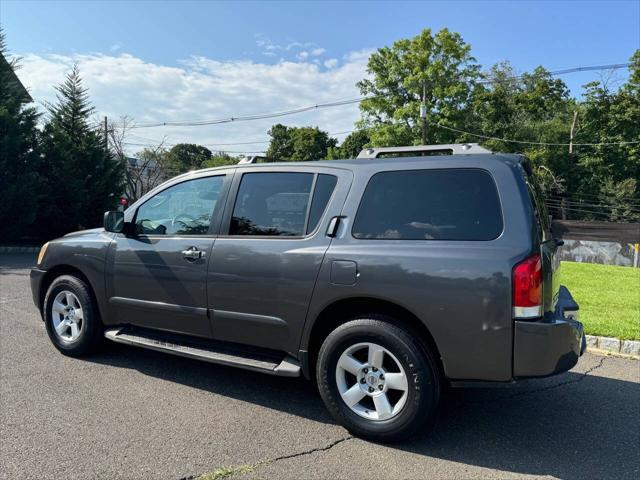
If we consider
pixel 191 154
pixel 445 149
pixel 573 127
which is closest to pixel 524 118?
pixel 573 127

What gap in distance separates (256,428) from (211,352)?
2.53 feet

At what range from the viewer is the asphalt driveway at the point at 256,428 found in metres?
2.94

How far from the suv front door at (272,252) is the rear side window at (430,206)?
0.85 feet

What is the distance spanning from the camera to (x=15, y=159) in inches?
588

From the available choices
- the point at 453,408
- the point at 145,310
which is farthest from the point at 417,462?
the point at 145,310

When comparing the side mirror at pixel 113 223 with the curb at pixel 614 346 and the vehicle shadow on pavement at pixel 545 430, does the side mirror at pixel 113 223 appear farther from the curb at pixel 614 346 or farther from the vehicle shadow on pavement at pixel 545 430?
the curb at pixel 614 346

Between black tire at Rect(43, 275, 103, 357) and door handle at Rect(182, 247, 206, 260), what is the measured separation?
51.7 inches

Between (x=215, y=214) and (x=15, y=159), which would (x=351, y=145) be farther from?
(x=215, y=214)

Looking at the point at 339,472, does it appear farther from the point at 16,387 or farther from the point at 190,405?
the point at 16,387

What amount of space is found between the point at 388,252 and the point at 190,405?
197 cm

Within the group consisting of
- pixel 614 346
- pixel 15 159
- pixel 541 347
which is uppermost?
pixel 15 159

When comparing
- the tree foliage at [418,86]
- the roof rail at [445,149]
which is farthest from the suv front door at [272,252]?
the tree foliage at [418,86]

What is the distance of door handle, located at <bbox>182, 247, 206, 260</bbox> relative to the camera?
3.97m

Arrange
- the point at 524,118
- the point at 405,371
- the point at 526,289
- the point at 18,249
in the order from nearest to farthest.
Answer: the point at 526,289 → the point at 405,371 → the point at 18,249 → the point at 524,118
